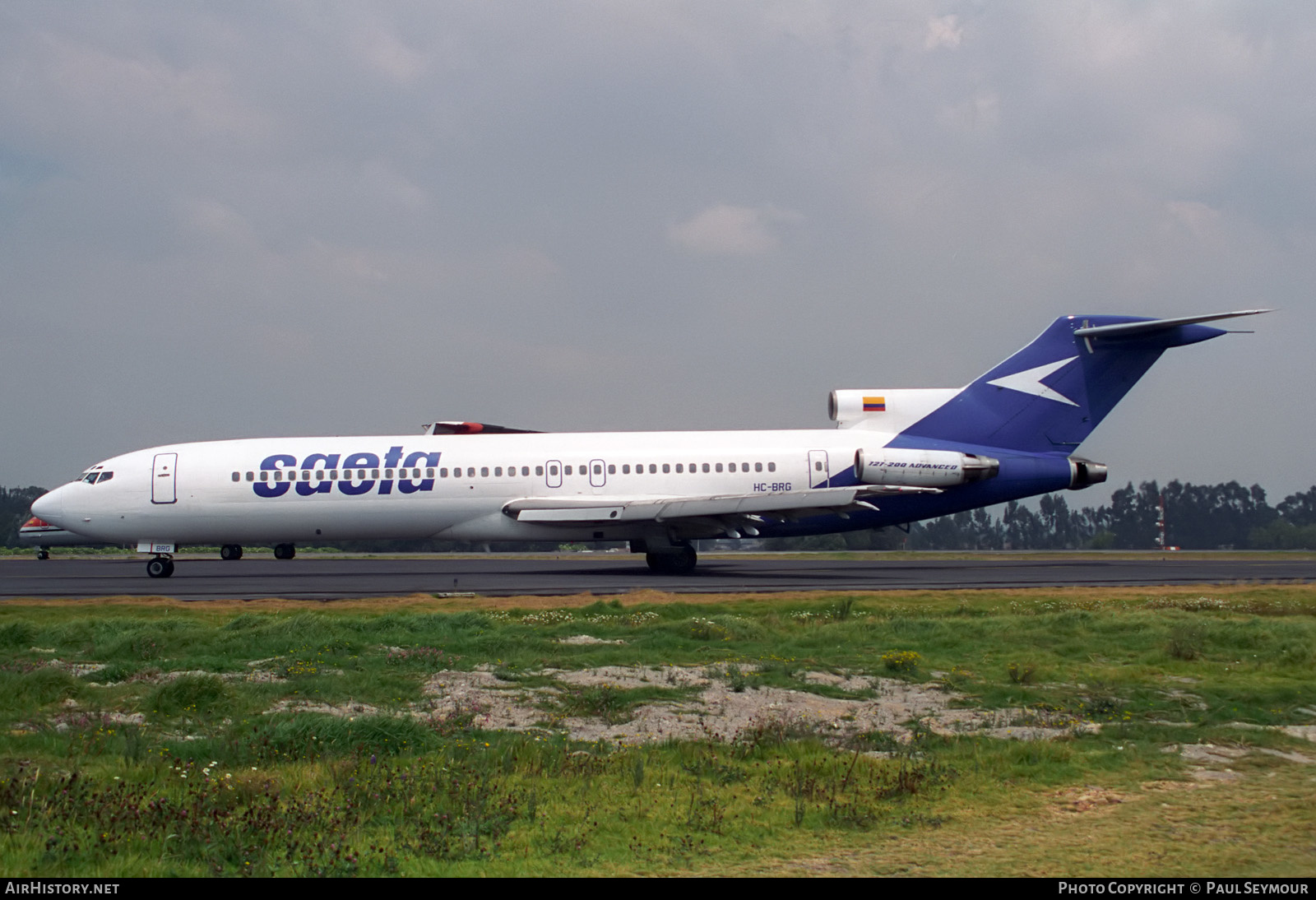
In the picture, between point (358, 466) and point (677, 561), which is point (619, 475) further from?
point (358, 466)

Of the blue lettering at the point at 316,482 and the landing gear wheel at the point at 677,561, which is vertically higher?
the blue lettering at the point at 316,482

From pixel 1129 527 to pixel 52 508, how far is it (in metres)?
104

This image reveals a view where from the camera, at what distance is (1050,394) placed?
31344mm

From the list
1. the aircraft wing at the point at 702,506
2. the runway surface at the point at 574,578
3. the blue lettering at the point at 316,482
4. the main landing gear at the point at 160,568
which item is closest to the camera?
the runway surface at the point at 574,578

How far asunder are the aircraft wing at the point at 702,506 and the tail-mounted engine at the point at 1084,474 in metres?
4.60

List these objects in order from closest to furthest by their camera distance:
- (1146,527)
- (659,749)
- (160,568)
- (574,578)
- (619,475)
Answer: (659,749)
(574,578)
(160,568)
(619,475)
(1146,527)

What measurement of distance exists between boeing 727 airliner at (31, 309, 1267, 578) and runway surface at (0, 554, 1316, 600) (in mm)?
1417

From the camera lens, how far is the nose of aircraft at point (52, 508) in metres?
30.1

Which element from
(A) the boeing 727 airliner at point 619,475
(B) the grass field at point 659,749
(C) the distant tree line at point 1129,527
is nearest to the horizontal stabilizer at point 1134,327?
(A) the boeing 727 airliner at point 619,475

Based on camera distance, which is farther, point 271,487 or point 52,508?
point 52,508

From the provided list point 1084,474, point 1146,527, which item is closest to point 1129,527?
point 1146,527

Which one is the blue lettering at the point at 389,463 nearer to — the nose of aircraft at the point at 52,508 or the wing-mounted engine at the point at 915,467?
the nose of aircraft at the point at 52,508

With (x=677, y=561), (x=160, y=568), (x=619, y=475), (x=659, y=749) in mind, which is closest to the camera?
(x=659, y=749)
